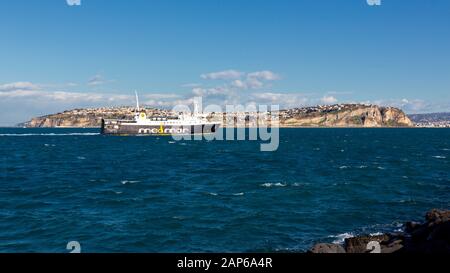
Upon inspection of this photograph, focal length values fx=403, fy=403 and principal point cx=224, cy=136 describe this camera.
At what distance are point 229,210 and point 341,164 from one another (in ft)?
136

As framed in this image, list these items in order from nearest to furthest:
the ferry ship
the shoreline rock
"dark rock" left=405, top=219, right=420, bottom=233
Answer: the shoreline rock < "dark rock" left=405, top=219, right=420, bottom=233 < the ferry ship

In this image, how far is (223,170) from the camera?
204 ft

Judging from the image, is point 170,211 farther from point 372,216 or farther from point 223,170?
point 223,170

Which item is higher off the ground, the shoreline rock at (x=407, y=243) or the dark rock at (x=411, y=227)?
the shoreline rock at (x=407, y=243)

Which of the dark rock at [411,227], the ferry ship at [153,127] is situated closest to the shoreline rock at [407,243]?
the dark rock at [411,227]

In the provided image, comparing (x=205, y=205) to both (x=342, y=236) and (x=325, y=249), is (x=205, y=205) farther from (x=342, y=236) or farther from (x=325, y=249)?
(x=325, y=249)

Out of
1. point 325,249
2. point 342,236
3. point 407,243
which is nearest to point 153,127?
point 342,236

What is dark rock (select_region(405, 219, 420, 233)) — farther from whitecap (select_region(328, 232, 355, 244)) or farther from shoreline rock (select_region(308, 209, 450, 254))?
whitecap (select_region(328, 232, 355, 244))

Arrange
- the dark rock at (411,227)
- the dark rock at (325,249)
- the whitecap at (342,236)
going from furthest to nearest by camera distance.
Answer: the dark rock at (411,227), the whitecap at (342,236), the dark rock at (325,249)

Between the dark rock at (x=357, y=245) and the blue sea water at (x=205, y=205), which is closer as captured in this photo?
the dark rock at (x=357, y=245)

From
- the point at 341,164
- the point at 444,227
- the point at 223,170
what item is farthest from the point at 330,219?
the point at 341,164

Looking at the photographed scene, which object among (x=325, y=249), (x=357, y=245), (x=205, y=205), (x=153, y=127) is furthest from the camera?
(x=153, y=127)

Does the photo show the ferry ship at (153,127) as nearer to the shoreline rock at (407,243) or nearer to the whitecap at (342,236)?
the whitecap at (342,236)

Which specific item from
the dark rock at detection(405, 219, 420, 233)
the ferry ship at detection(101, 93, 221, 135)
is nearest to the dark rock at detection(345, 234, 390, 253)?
the dark rock at detection(405, 219, 420, 233)
